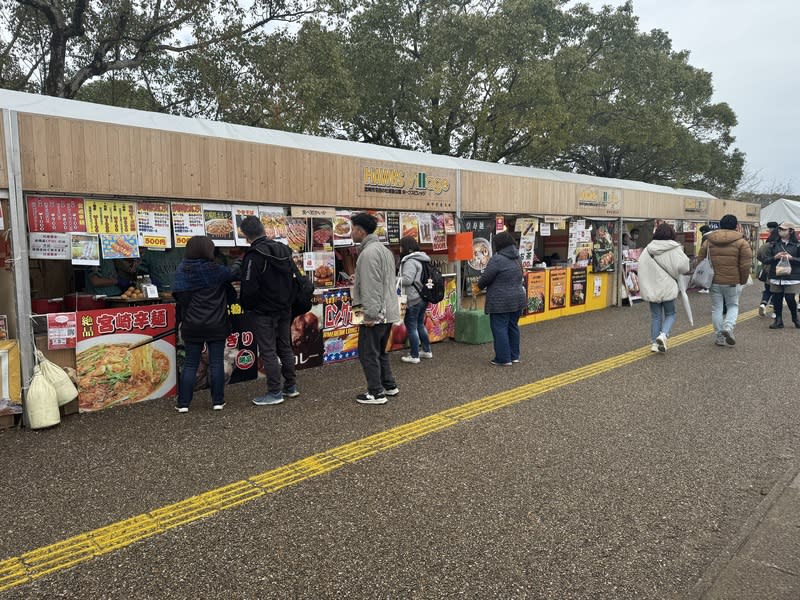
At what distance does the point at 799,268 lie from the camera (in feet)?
30.9

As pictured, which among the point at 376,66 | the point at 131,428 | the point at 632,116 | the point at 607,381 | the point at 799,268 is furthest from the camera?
the point at 632,116

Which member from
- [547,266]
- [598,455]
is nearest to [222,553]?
[598,455]

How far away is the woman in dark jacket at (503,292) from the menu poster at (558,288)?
4183 mm

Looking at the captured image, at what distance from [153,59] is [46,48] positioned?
293cm

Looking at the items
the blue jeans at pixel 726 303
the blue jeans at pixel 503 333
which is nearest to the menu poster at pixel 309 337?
the blue jeans at pixel 503 333

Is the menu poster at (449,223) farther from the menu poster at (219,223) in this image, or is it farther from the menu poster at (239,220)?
the menu poster at (219,223)

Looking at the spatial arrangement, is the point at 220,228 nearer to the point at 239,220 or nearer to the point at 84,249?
the point at 239,220

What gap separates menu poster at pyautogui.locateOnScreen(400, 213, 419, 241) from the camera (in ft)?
26.8

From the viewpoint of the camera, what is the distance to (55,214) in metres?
5.04

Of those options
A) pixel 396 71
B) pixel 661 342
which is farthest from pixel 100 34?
pixel 661 342

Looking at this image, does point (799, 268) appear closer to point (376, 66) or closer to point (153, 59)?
point (376, 66)

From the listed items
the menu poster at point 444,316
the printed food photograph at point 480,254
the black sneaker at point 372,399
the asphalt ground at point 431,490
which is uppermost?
the printed food photograph at point 480,254

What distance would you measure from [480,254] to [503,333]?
9.11 feet

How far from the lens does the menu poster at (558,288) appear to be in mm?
11172
